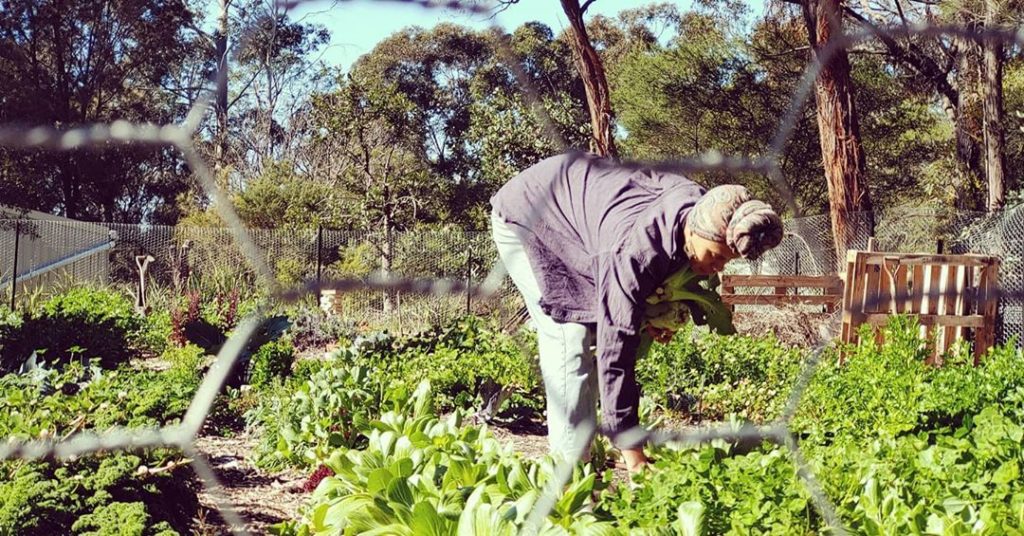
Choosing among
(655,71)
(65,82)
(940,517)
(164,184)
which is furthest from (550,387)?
(655,71)

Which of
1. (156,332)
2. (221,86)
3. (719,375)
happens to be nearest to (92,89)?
(221,86)

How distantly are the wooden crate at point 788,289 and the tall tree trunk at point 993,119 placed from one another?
77 centimetres

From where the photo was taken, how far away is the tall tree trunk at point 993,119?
10.8ft

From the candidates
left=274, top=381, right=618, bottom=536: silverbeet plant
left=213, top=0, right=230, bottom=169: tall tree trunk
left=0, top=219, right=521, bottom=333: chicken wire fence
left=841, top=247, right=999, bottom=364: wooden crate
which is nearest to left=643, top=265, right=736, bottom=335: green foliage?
left=274, top=381, right=618, bottom=536: silverbeet plant

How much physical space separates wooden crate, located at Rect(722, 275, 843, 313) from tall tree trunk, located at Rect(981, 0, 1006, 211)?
0.77 m

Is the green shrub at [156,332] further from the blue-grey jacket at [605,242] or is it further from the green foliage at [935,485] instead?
the green foliage at [935,485]

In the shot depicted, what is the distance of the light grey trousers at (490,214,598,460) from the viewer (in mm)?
1359

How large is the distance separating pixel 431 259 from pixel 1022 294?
2558 mm

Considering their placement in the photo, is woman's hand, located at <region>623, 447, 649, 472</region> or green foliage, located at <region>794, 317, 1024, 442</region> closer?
woman's hand, located at <region>623, 447, 649, 472</region>

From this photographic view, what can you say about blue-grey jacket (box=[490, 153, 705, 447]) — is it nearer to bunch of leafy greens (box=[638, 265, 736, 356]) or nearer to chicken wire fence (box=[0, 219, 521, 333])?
bunch of leafy greens (box=[638, 265, 736, 356])

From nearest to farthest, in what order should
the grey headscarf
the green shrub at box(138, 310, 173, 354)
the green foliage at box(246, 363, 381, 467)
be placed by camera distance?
the grey headscarf → the green foliage at box(246, 363, 381, 467) → the green shrub at box(138, 310, 173, 354)

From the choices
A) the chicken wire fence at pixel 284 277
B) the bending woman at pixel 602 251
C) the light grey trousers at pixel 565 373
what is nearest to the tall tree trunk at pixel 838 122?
the chicken wire fence at pixel 284 277

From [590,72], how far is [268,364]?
300 cm

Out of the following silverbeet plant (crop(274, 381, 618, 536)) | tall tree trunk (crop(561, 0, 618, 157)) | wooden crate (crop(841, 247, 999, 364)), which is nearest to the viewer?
tall tree trunk (crop(561, 0, 618, 157))
